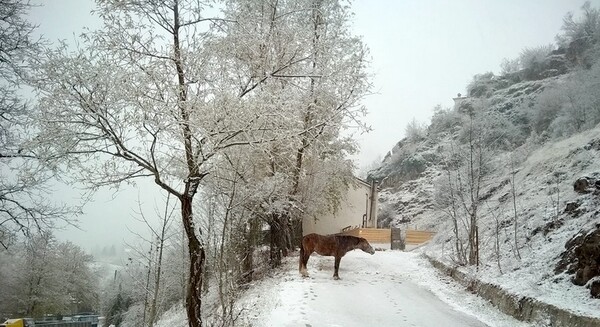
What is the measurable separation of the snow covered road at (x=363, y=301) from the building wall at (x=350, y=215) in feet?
39.2

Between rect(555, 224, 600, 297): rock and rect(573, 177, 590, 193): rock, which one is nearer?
rect(555, 224, 600, 297): rock

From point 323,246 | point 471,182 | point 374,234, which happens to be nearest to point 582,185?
point 471,182

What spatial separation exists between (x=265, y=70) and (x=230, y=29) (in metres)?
0.88

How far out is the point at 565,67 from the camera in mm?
43062

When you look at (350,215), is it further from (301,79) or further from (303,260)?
(301,79)

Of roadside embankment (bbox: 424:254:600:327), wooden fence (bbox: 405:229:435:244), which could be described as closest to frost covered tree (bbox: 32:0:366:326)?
roadside embankment (bbox: 424:254:600:327)

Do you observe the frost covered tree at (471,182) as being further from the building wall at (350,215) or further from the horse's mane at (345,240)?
the building wall at (350,215)

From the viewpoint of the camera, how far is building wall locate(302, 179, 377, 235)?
27750 millimetres

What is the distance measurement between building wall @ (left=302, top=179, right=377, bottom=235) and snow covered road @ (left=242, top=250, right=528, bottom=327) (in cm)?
1194

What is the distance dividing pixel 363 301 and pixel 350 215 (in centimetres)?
2128

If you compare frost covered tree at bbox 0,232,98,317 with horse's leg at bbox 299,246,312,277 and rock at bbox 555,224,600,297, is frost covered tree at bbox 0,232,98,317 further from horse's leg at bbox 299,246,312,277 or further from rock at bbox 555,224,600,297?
rock at bbox 555,224,600,297

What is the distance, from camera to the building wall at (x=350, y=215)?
27750 millimetres

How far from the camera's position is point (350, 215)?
100ft

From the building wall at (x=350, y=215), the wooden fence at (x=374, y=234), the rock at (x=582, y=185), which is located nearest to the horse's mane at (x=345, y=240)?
the rock at (x=582, y=185)
